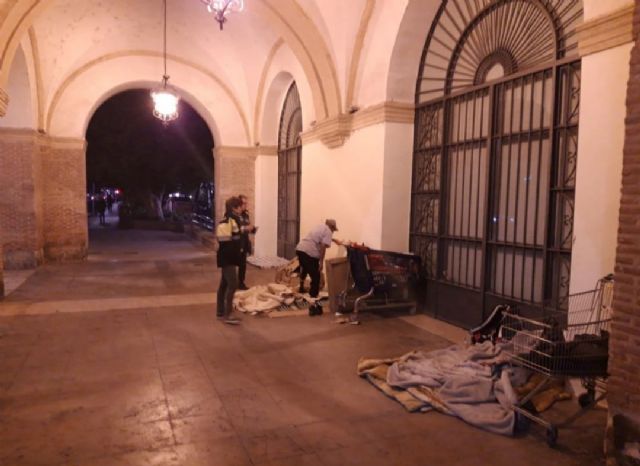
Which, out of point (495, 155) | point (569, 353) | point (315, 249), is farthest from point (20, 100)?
point (569, 353)

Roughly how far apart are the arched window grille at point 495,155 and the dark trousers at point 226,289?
9.35 ft

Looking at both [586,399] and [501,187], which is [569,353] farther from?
[501,187]

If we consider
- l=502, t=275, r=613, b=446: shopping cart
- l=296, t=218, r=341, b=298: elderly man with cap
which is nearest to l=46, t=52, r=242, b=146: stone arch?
l=296, t=218, r=341, b=298: elderly man with cap

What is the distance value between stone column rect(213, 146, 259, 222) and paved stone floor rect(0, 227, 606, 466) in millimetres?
7086

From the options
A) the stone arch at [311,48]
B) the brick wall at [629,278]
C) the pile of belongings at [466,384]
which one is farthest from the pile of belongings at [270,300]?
the brick wall at [629,278]

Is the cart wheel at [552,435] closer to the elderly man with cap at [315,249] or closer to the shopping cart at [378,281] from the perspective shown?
the shopping cart at [378,281]

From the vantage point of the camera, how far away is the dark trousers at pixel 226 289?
6676 mm

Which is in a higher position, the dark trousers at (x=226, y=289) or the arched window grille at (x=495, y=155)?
the arched window grille at (x=495, y=155)

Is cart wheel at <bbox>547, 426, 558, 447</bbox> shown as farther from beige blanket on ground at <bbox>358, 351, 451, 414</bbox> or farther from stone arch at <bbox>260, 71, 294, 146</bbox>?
stone arch at <bbox>260, 71, 294, 146</bbox>

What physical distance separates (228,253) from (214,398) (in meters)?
2.59

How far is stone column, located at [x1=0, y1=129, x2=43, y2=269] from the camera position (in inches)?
A: 423

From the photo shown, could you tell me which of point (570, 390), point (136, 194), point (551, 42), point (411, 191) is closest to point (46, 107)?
point (411, 191)

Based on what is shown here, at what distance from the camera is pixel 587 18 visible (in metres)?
4.23

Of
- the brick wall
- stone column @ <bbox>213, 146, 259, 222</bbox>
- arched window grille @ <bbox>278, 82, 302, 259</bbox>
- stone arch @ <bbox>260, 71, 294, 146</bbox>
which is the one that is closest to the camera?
the brick wall
